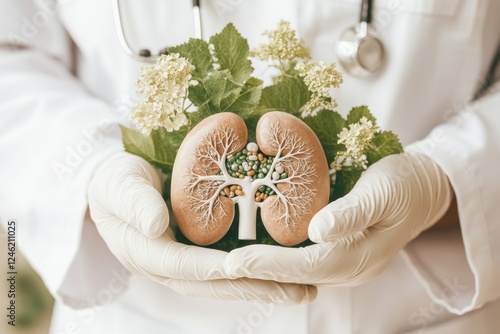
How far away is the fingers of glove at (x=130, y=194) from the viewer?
1.81ft

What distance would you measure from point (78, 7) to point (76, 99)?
14 cm

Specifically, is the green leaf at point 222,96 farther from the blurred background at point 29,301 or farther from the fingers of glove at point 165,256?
the blurred background at point 29,301

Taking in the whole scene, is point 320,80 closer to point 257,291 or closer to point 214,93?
point 214,93

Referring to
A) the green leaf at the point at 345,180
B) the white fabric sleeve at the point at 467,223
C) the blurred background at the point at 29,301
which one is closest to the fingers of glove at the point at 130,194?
the green leaf at the point at 345,180

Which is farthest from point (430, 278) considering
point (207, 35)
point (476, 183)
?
point (207, 35)

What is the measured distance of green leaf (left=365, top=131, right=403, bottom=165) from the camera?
0.62 meters

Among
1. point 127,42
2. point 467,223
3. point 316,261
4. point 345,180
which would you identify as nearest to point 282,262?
point 316,261

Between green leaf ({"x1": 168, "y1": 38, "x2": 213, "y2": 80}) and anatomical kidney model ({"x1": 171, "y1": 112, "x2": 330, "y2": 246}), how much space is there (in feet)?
0.20

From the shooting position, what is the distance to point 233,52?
61 cm

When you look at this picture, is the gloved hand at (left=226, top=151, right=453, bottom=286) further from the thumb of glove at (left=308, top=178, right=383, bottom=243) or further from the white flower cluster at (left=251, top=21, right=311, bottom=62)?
the white flower cluster at (left=251, top=21, right=311, bottom=62)

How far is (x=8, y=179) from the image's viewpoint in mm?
830

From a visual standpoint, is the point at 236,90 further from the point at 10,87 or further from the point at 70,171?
the point at 10,87

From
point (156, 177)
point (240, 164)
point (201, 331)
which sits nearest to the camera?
point (240, 164)

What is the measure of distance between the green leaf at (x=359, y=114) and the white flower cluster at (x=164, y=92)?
176mm
